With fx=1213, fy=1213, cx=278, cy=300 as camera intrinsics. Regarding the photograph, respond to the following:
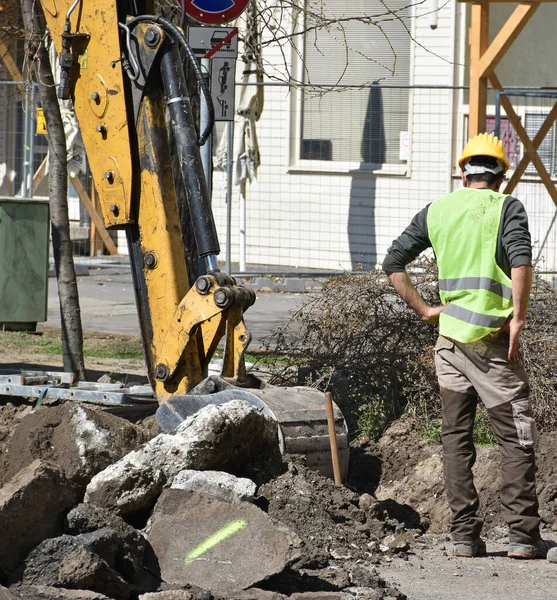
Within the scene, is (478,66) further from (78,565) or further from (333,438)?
(78,565)

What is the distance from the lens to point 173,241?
6957 mm

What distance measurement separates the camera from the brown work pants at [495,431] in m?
5.95

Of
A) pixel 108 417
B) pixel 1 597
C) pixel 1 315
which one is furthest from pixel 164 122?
pixel 1 315

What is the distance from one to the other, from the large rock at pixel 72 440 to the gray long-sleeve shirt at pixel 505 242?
5.53ft

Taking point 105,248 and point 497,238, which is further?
point 105,248

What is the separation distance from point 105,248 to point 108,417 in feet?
46.2

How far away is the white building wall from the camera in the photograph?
1769 centimetres

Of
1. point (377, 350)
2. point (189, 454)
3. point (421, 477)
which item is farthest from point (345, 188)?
point (189, 454)

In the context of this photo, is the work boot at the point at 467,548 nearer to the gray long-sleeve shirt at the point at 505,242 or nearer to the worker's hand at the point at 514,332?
the worker's hand at the point at 514,332

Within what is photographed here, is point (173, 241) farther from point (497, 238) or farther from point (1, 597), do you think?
point (1, 597)

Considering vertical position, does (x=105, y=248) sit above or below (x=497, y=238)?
below

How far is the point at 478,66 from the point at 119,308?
5516mm

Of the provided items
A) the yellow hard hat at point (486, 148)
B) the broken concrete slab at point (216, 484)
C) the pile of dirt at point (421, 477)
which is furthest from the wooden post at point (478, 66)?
the broken concrete slab at point (216, 484)

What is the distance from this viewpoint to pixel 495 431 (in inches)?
238
